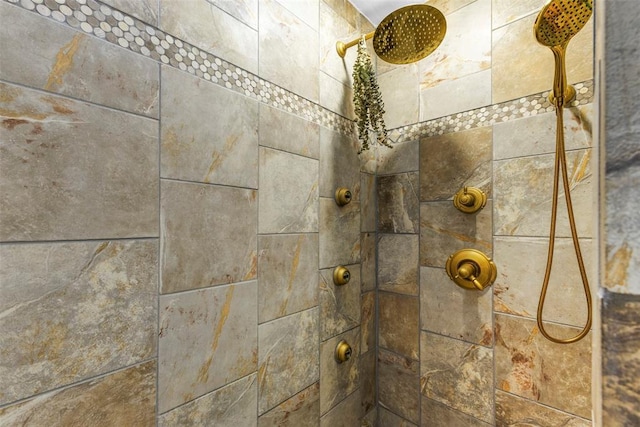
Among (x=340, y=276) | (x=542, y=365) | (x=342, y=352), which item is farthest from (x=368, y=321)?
(x=542, y=365)

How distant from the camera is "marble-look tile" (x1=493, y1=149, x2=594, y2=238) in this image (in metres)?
0.98

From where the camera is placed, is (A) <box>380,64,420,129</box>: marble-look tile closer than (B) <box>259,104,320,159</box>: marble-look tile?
No

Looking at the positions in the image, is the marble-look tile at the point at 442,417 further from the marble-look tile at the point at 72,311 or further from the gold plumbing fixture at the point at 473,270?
the marble-look tile at the point at 72,311

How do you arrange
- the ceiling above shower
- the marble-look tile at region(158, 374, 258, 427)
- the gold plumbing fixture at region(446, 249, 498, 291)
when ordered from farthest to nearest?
1. the ceiling above shower
2. the gold plumbing fixture at region(446, 249, 498, 291)
3. the marble-look tile at region(158, 374, 258, 427)

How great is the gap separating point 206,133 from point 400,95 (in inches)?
40.2

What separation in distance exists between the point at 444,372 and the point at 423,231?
0.64 meters

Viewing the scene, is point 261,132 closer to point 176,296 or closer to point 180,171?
point 180,171

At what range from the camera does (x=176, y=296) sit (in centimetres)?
79

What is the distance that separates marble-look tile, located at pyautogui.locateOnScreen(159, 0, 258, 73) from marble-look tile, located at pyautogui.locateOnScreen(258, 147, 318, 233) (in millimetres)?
306

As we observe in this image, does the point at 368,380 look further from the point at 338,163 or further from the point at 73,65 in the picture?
the point at 73,65

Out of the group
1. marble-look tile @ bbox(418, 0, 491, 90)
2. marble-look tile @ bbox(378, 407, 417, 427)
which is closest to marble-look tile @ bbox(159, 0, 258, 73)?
marble-look tile @ bbox(418, 0, 491, 90)

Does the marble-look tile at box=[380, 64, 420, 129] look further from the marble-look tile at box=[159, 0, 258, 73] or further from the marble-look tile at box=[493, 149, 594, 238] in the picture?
the marble-look tile at box=[159, 0, 258, 73]

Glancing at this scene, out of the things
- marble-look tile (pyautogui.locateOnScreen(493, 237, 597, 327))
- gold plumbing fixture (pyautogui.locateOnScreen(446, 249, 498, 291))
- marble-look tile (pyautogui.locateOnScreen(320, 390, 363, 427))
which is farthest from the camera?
marble-look tile (pyautogui.locateOnScreen(320, 390, 363, 427))

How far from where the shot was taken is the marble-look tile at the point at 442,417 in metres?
1.22
